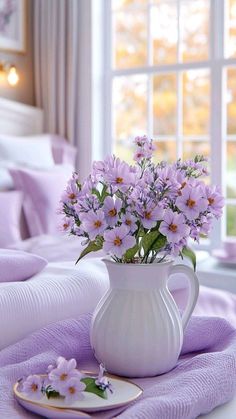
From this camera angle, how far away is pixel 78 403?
41.4 inches

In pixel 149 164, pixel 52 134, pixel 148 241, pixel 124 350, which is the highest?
pixel 52 134

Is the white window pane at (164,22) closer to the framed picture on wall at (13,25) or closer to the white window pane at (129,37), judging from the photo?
the white window pane at (129,37)

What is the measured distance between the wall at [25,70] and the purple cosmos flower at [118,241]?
2.98 meters

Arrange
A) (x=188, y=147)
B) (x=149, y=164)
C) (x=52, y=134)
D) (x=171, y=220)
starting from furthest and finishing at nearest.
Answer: (x=188, y=147) < (x=52, y=134) < (x=149, y=164) < (x=171, y=220)

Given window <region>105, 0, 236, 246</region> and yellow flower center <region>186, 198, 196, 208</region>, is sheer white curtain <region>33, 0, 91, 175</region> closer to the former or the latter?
window <region>105, 0, 236, 246</region>

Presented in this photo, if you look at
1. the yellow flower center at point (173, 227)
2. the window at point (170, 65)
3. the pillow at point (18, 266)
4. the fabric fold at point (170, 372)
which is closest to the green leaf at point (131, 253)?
the yellow flower center at point (173, 227)

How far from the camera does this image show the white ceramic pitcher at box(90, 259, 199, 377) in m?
1.19

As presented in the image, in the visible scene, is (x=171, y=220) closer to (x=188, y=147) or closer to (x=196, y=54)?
(x=196, y=54)

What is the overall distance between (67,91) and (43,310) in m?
2.76

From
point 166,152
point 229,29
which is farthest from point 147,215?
point 166,152

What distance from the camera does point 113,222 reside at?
1.17 m

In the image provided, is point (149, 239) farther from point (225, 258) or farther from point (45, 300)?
point (225, 258)

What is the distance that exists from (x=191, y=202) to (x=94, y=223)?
191 millimetres

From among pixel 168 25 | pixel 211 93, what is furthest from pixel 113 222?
pixel 168 25
